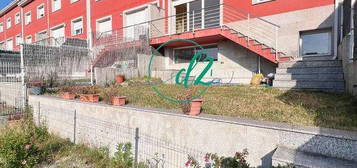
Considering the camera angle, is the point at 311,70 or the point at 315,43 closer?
the point at 311,70

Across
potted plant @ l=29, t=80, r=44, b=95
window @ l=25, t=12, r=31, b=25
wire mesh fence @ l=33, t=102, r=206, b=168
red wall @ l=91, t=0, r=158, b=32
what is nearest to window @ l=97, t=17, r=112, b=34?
red wall @ l=91, t=0, r=158, b=32

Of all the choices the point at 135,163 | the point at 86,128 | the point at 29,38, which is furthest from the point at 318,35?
the point at 29,38

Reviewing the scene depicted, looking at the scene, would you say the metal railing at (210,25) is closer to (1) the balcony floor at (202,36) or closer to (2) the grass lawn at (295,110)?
(1) the balcony floor at (202,36)

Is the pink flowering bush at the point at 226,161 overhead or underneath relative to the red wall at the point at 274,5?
underneath

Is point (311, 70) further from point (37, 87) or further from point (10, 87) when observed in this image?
point (10, 87)

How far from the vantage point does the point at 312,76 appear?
5.84 meters

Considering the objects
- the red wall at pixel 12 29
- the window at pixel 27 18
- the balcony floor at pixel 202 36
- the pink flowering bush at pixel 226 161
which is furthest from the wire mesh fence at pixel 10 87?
the red wall at pixel 12 29

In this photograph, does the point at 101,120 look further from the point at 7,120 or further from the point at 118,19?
the point at 118,19

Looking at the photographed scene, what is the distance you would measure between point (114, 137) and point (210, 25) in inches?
324

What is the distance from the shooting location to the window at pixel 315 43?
7.35 metres

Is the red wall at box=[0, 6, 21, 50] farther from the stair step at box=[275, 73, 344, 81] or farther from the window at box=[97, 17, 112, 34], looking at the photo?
the stair step at box=[275, 73, 344, 81]

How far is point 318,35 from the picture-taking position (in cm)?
755

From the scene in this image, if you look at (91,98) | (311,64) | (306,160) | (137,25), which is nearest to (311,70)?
(311,64)

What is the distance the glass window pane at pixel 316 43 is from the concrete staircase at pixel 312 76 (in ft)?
5.45
